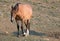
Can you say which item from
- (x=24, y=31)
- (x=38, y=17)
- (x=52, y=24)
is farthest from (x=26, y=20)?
(x=38, y=17)

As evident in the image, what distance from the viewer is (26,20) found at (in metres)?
13.2

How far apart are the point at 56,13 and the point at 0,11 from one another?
147 inches

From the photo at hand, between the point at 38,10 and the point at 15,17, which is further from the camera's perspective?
the point at 38,10

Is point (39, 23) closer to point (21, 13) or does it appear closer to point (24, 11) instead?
point (24, 11)

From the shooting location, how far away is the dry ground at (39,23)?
41.2ft

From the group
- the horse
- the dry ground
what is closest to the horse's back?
the horse

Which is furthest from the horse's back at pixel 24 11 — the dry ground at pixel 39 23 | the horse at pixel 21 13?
the dry ground at pixel 39 23

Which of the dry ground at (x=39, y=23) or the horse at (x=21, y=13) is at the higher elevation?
the horse at (x=21, y=13)

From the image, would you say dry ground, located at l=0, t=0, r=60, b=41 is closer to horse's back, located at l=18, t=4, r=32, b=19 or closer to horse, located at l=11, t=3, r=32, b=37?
horse, located at l=11, t=3, r=32, b=37

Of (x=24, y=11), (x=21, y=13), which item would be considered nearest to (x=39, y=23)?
(x=24, y=11)

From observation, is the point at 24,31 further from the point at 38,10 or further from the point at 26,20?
the point at 38,10

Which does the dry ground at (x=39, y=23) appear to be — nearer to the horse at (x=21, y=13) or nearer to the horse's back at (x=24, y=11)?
the horse at (x=21, y=13)

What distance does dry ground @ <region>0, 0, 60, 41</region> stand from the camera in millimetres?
12550

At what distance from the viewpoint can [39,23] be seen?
15.6m
